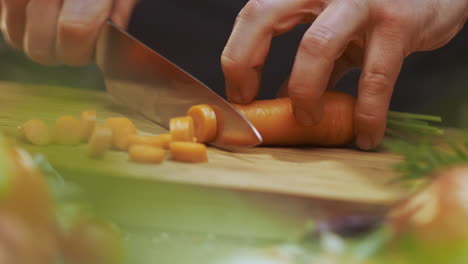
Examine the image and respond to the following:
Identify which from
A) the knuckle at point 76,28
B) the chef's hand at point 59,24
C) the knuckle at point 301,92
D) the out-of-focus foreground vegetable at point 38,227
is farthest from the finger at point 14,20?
the out-of-focus foreground vegetable at point 38,227

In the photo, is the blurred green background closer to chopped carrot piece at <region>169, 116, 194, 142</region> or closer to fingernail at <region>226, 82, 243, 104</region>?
fingernail at <region>226, 82, 243, 104</region>

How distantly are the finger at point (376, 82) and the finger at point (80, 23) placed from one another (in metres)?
0.77

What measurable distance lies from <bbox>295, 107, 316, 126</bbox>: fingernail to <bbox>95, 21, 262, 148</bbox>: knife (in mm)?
179

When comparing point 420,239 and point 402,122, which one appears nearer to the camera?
point 420,239

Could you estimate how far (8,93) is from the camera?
172 cm

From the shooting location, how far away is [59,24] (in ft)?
5.23

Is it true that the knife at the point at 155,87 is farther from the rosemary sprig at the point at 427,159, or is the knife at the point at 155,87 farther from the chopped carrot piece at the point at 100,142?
the rosemary sprig at the point at 427,159

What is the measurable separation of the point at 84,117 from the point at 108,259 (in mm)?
689

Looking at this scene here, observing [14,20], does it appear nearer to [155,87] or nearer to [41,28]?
[41,28]

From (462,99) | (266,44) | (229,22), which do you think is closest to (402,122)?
(266,44)

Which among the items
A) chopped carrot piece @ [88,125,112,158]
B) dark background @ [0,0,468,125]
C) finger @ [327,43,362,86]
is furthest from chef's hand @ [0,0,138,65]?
finger @ [327,43,362,86]

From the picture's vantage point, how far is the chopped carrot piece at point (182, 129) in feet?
4.02

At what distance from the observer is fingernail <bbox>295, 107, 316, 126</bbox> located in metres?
1.40

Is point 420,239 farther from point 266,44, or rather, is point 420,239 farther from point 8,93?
point 8,93
